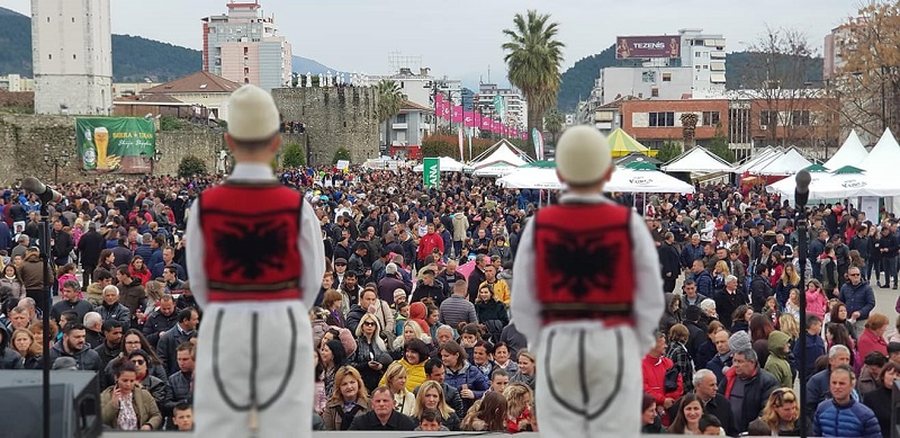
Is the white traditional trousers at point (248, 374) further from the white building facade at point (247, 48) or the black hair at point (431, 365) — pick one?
the white building facade at point (247, 48)

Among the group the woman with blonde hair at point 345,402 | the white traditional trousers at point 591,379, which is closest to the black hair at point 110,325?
the woman with blonde hair at point 345,402

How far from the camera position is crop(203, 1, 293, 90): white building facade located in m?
154

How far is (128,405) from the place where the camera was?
24.8ft

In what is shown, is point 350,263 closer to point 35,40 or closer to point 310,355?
point 310,355

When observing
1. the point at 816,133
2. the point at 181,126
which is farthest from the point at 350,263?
the point at 181,126

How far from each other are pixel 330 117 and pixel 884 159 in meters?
69.4

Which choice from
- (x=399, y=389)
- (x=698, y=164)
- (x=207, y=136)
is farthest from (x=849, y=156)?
(x=207, y=136)

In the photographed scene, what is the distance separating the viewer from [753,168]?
28.7 m

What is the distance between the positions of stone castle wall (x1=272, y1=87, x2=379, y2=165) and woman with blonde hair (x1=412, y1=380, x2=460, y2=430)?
7959 cm

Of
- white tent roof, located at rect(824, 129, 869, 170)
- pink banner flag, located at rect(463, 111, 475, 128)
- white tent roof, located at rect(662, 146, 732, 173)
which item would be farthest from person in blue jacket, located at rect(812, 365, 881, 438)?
pink banner flag, located at rect(463, 111, 475, 128)

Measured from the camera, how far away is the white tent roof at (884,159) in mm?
20688

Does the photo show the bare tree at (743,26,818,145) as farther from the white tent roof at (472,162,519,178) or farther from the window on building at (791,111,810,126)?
the white tent roof at (472,162,519,178)

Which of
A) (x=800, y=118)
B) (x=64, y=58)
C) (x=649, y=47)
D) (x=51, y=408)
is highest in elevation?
(x=649, y=47)

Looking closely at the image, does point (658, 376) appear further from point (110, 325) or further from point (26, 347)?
point (26, 347)
